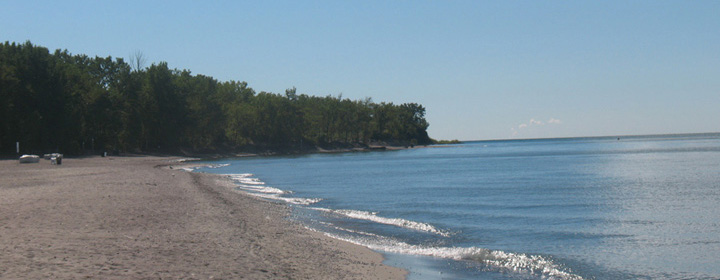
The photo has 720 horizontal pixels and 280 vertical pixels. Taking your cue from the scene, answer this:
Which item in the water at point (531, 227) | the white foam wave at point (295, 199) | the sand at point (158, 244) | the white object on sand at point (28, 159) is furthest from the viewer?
the white object on sand at point (28, 159)

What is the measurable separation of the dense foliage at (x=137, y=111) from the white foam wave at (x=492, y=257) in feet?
241

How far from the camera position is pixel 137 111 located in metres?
103

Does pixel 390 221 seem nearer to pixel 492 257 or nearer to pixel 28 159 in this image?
pixel 492 257

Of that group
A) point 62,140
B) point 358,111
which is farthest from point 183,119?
point 358,111

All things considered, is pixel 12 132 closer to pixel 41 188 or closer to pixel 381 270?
pixel 41 188

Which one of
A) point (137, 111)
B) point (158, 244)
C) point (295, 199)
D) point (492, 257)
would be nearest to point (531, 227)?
point (492, 257)

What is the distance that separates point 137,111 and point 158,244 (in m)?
96.9

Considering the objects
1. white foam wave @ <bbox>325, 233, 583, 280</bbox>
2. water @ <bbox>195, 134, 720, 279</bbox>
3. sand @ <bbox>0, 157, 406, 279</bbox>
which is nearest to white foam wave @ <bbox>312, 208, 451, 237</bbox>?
water @ <bbox>195, 134, 720, 279</bbox>

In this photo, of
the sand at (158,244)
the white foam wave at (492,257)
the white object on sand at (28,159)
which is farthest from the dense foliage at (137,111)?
the white foam wave at (492,257)

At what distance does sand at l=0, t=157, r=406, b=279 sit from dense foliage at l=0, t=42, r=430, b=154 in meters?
62.6

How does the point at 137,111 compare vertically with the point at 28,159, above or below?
above

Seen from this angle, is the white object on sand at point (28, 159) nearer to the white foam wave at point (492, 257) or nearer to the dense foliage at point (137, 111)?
the dense foliage at point (137, 111)

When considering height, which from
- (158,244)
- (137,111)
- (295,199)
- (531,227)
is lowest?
(531,227)

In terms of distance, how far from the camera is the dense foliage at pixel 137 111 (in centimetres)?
7700
